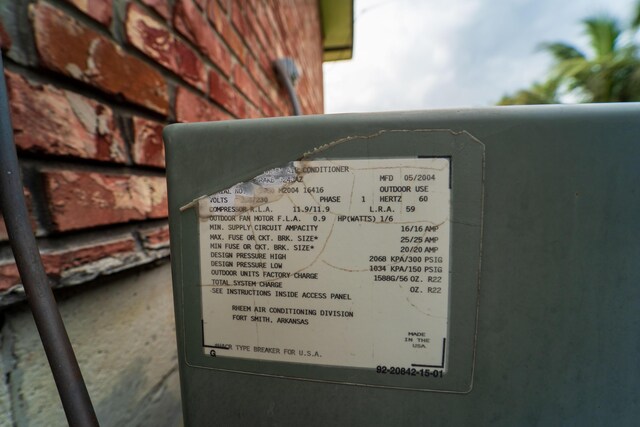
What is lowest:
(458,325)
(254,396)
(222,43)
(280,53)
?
(254,396)

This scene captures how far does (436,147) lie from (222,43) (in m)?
0.86

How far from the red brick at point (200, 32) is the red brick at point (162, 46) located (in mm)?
40

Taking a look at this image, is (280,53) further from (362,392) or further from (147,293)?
(362,392)

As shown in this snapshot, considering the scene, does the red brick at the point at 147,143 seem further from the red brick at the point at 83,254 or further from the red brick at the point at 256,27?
the red brick at the point at 256,27

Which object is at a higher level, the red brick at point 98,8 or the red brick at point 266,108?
the red brick at point 266,108

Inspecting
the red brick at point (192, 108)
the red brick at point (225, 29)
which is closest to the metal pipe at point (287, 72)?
the red brick at point (225, 29)

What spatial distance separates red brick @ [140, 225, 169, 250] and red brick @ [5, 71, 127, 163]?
0.17 m

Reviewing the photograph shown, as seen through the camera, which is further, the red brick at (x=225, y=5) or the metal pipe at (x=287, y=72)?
the metal pipe at (x=287, y=72)

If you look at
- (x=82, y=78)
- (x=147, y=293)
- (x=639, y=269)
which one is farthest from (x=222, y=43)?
(x=639, y=269)

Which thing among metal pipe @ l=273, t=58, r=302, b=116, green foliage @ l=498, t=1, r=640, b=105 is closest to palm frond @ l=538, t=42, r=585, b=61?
green foliage @ l=498, t=1, r=640, b=105

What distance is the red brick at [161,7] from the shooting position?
702 mm

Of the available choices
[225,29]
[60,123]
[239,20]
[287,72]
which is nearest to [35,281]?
[60,123]

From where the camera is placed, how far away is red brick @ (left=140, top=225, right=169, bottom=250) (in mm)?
703

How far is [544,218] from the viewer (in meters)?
0.40
